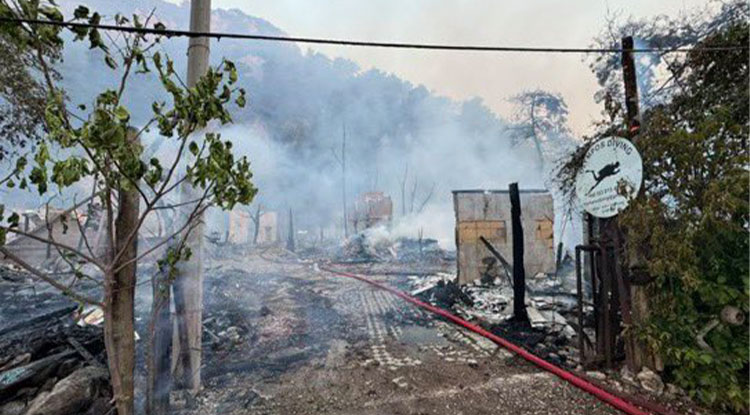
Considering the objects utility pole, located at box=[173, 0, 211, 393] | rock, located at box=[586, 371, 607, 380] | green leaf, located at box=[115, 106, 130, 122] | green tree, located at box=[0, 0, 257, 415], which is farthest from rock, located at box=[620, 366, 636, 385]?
green leaf, located at box=[115, 106, 130, 122]

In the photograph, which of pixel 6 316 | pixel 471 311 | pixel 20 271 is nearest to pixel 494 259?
pixel 471 311

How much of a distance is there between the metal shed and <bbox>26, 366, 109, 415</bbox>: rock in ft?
34.5

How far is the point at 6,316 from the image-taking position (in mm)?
7234

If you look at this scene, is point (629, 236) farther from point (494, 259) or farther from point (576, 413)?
point (494, 259)

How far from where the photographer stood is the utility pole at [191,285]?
3936 millimetres

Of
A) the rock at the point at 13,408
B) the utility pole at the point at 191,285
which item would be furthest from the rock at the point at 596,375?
the rock at the point at 13,408

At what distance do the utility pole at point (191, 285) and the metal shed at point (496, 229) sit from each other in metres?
9.62

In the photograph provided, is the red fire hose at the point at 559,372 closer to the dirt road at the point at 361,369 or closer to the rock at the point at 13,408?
the dirt road at the point at 361,369

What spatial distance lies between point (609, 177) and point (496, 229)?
350 inches

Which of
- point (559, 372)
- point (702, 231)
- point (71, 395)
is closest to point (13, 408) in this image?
point (71, 395)

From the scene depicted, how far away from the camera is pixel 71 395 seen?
315 centimetres

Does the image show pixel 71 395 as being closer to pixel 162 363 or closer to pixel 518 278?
pixel 162 363

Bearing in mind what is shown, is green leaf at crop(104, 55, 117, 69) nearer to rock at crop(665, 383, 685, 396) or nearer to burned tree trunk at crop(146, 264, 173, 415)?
burned tree trunk at crop(146, 264, 173, 415)

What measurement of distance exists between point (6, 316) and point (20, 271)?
6.12 metres
